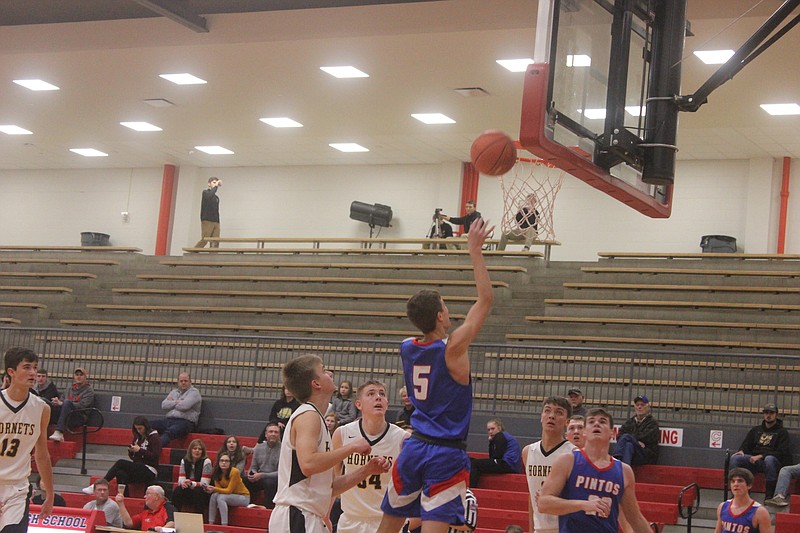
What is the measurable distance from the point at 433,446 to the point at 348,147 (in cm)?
1872

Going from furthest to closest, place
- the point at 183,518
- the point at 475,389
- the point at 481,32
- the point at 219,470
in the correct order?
the point at 475,389 < the point at 481,32 < the point at 219,470 < the point at 183,518

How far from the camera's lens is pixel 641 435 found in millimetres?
13414

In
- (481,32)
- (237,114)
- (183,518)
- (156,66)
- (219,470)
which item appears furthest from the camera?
(237,114)

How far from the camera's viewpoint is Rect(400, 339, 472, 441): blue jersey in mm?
5871

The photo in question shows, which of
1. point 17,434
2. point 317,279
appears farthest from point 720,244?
point 17,434

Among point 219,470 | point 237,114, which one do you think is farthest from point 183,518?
point 237,114

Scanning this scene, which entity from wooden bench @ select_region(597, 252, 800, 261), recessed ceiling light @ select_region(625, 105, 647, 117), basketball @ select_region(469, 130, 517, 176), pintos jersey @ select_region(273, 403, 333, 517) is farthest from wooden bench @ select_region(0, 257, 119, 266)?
pintos jersey @ select_region(273, 403, 333, 517)

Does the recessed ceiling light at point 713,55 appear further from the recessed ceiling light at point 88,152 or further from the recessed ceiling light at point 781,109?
the recessed ceiling light at point 88,152

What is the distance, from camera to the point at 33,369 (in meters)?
7.79

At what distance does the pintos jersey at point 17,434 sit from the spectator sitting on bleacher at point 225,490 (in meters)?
5.53

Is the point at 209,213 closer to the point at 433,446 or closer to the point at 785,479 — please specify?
the point at 785,479

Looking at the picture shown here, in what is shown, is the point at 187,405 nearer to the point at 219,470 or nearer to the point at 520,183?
the point at 219,470

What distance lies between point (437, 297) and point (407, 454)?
891 millimetres

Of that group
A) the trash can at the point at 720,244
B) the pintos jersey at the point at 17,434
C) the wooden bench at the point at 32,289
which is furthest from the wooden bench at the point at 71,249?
the pintos jersey at the point at 17,434
